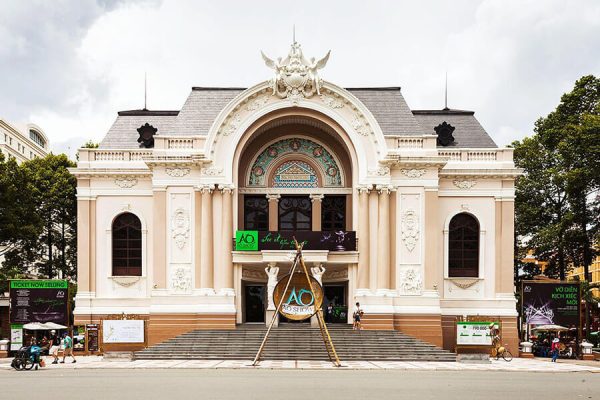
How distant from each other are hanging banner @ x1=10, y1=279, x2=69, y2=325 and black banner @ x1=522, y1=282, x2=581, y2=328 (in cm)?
2744

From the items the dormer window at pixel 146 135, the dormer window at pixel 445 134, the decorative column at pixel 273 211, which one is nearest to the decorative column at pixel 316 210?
the decorative column at pixel 273 211

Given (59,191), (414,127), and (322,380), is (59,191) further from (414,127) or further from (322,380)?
(322,380)

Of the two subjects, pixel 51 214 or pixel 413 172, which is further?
pixel 51 214

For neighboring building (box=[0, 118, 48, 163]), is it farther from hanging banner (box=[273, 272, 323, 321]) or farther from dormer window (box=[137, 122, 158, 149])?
hanging banner (box=[273, 272, 323, 321])

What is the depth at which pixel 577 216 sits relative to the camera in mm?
53188

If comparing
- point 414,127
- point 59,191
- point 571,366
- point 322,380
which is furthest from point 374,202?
point 59,191

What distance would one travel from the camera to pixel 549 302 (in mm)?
44688

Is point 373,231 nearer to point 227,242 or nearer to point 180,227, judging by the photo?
point 227,242

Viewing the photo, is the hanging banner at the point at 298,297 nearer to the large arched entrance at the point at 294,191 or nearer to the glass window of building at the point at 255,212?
the large arched entrance at the point at 294,191

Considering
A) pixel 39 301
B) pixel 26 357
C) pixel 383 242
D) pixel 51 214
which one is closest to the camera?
pixel 26 357

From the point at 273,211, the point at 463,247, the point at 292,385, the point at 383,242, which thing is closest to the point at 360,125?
the point at 383,242

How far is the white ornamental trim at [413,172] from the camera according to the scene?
45.2 metres

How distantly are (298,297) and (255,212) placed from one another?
1113 cm

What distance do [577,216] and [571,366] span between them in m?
17.9
